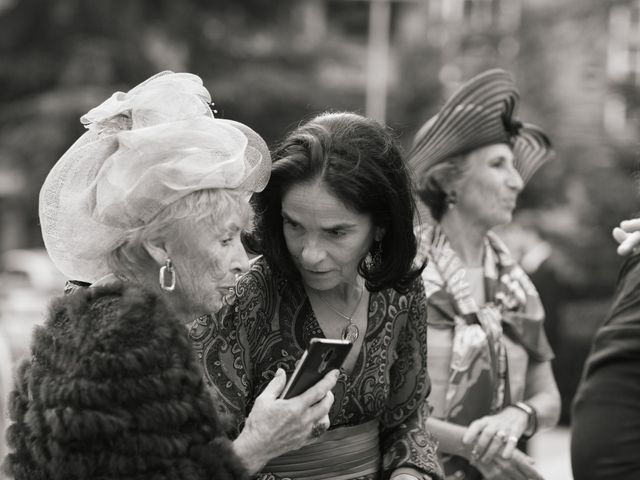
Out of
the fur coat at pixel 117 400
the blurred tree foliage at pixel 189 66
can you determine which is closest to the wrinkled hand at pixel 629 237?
the fur coat at pixel 117 400

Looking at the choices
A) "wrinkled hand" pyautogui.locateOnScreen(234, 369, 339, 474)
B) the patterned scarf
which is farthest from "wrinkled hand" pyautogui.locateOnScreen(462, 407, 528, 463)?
"wrinkled hand" pyautogui.locateOnScreen(234, 369, 339, 474)

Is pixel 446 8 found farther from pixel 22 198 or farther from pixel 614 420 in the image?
pixel 614 420

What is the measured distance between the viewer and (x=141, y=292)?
2.18 metres

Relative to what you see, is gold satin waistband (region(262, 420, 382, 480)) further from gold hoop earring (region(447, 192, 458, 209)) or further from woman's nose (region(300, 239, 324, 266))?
→ gold hoop earring (region(447, 192, 458, 209))

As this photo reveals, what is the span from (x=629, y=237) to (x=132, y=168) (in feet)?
3.75

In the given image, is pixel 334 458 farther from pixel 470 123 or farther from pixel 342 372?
pixel 470 123

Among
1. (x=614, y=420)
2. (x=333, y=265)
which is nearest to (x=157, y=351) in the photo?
(x=333, y=265)

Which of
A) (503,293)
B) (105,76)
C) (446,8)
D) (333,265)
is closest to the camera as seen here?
(333,265)

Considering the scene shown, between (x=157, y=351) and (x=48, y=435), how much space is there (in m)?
0.29

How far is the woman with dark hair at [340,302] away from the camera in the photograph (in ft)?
8.72

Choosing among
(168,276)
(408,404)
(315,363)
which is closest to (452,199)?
(408,404)

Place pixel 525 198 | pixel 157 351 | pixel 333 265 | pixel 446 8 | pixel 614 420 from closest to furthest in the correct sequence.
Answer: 1. pixel 614 420
2. pixel 157 351
3. pixel 333 265
4. pixel 525 198
5. pixel 446 8

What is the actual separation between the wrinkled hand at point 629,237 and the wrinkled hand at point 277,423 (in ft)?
2.43

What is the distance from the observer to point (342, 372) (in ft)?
9.01
